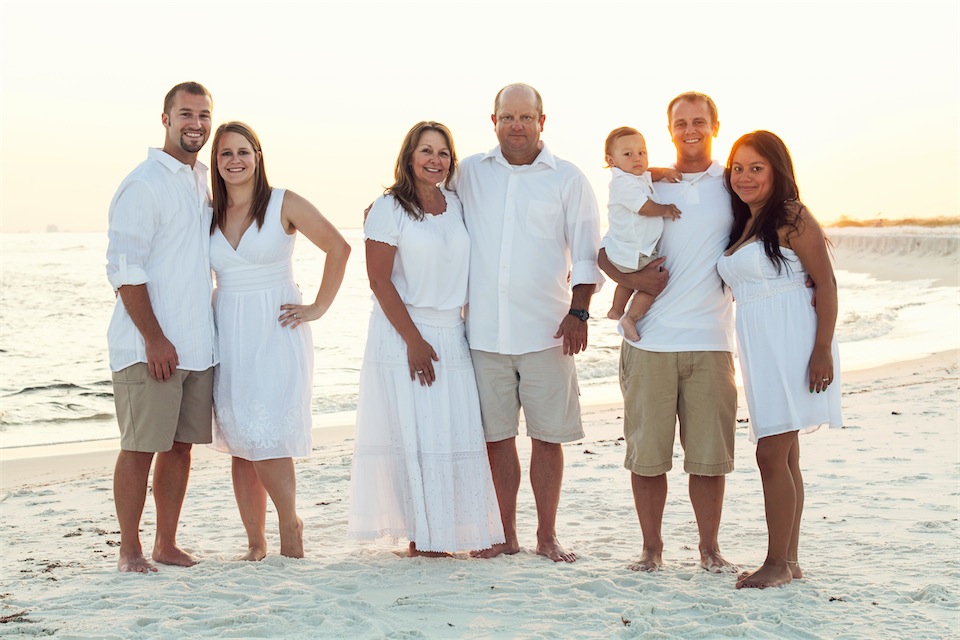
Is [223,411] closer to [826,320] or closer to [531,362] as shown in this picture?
[531,362]

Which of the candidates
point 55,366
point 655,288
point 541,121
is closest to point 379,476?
point 655,288

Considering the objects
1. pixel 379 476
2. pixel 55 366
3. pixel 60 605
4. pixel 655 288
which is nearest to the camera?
pixel 60 605

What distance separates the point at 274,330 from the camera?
4.45 meters

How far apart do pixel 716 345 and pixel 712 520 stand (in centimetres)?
85

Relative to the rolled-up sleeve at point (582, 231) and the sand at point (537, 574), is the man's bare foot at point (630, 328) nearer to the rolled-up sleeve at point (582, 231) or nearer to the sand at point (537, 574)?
the rolled-up sleeve at point (582, 231)

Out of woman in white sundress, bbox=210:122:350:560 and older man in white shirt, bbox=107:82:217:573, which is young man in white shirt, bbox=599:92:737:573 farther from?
older man in white shirt, bbox=107:82:217:573

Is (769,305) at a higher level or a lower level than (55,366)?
higher

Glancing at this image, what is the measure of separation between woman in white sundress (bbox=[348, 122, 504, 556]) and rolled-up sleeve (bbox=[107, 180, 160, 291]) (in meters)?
1.01

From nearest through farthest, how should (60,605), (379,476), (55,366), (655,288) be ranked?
(60,605)
(655,288)
(379,476)
(55,366)

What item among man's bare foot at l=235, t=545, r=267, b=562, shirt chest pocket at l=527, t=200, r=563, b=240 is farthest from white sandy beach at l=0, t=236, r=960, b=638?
shirt chest pocket at l=527, t=200, r=563, b=240

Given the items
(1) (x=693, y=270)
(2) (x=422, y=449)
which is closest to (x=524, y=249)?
(1) (x=693, y=270)

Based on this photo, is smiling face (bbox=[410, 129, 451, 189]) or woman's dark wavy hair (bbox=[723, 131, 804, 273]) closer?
woman's dark wavy hair (bbox=[723, 131, 804, 273])

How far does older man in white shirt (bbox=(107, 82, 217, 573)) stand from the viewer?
429cm

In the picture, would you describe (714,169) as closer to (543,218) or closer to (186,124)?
(543,218)
